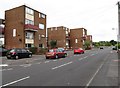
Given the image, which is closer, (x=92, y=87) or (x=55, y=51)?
(x=92, y=87)

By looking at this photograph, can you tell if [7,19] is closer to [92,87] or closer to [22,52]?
[22,52]

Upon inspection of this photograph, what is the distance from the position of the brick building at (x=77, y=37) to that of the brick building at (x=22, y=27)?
46.8 m

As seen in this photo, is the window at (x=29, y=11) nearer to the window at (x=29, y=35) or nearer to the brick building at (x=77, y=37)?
the window at (x=29, y=35)

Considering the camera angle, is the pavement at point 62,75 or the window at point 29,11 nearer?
the pavement at point 62,75

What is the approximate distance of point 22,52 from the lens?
30.2 m

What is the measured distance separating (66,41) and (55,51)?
6118cm

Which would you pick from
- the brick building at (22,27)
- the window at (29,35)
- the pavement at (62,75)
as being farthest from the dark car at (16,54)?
the window at (29,35)

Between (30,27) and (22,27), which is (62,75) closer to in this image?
(30,27)

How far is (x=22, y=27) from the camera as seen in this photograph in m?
46.0

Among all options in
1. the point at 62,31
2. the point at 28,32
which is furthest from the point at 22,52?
the point at 62,31

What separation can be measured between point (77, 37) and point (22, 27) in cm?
5431

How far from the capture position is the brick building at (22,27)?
150 ft

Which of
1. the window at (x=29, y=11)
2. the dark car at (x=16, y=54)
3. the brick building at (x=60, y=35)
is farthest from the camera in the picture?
the brick building at (x=60, y=35)

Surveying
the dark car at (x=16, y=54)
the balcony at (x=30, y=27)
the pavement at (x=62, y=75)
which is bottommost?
the pavement at (x=62, y=75)
